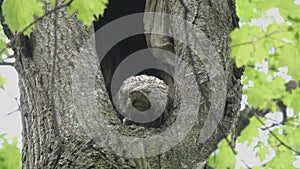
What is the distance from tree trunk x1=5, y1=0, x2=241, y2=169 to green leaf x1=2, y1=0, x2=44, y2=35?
0.56 feet

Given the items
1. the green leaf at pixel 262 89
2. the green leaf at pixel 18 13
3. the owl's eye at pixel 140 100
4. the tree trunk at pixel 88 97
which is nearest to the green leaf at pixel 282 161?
the green leaf at pixel 262 89

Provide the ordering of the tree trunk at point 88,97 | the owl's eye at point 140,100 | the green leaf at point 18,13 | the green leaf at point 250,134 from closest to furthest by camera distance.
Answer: the tree trunk at point 88,97, the green leaf at point 18,13, the owl's eye at point 140,100, the green leaf at point 250,134

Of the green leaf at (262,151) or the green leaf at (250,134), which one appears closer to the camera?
the green leaf at (250,134)

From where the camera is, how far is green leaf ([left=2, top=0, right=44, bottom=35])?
6.79 feet

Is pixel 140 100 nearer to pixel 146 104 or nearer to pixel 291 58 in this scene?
pixel 146 104

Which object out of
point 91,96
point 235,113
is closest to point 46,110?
point 91,96

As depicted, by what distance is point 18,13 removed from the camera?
2105 millimetres

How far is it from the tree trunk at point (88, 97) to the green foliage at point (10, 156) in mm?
1302

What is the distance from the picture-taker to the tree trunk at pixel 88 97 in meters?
1.89

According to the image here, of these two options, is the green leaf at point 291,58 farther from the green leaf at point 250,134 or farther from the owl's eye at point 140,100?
the green leaf at point 250,134

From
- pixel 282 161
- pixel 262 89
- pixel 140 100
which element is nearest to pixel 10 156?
pixel 140 100

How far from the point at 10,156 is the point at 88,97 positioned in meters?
1.74

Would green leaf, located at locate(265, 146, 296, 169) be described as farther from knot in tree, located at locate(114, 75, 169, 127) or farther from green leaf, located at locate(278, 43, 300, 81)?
knot in tree, located at locate(114, 75, 169, 127)

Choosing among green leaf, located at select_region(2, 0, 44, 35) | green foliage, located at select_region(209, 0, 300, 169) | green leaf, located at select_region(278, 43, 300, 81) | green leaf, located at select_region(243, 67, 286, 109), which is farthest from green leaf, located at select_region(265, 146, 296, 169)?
green leaf, located at select_region(2, 0, 44, 35)
